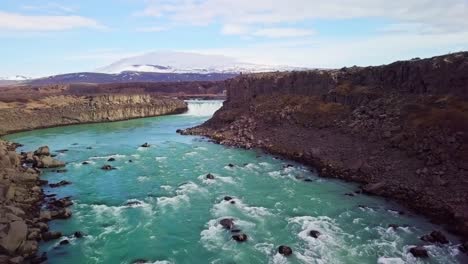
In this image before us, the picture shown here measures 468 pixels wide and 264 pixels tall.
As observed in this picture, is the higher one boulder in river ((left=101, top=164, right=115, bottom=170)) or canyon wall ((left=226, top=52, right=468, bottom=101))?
canyon wall ((left=226, top=52, right=468, bottom=101))

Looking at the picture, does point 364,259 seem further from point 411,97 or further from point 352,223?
point 411,97

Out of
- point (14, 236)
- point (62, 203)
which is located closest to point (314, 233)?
point (14, 236)

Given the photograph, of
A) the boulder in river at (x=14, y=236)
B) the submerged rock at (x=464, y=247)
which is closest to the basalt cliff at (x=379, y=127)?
the submerged rock at (x=464, y=247)

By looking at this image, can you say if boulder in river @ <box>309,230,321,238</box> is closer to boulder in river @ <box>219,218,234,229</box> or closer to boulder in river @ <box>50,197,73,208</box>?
boulder in river @ <box>219,218,234,229</box>

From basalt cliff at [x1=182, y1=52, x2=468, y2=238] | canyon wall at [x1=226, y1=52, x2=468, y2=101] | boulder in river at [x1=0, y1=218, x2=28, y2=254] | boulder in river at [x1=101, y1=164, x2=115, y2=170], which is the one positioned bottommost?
boulder in river at [x1=101, y1=164, x2=115, y2=170]

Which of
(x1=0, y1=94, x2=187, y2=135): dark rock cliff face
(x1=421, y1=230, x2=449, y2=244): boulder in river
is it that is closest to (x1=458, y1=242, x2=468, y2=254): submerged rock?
(x1=421, y1=230, x2=449, y2=244): boulder in river

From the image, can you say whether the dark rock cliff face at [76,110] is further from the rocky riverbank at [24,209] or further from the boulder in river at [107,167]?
the boulder in river at [107,167]

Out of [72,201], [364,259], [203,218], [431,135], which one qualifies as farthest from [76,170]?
[431,135]
